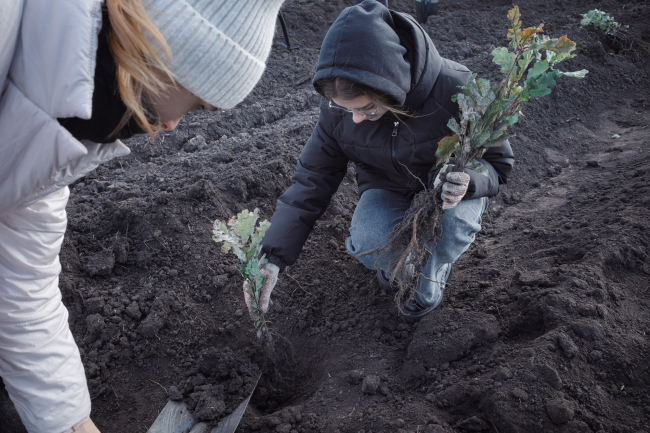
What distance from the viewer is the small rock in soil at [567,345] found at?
177 centimetres

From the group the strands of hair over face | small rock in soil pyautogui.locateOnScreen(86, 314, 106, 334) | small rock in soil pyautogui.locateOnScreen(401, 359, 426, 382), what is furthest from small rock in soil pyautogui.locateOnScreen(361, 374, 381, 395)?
small rock in soil pyautogui.locateOnScreen(86, 314, 106, 334)

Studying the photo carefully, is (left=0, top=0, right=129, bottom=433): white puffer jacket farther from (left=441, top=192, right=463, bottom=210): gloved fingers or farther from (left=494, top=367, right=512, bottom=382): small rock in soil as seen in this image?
(left=494, top=367, right=512, bottom=382): small rock in soil

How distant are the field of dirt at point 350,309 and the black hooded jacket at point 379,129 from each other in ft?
1.69

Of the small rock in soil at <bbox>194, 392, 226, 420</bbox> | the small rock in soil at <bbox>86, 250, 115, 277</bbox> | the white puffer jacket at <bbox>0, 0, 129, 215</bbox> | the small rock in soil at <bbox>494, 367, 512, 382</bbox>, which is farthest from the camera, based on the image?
the small rock in soil at <bbox>86, 250, 115, 277</bbox>

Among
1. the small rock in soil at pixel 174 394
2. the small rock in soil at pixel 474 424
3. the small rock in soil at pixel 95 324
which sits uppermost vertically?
the small rock in soil at pixel 474 424

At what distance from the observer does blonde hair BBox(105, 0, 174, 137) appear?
97 cm

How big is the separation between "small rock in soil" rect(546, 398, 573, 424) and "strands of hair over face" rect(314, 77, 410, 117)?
1.20 metres

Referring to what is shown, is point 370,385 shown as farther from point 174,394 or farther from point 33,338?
point 33,338

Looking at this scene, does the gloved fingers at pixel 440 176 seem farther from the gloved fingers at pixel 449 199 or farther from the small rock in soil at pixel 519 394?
the small rock in soil at pixel 519 394

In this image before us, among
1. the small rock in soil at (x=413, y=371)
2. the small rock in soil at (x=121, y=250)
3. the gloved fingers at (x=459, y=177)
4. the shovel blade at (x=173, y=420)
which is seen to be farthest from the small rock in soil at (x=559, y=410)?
the small rock in soil at (x=121, y=250)

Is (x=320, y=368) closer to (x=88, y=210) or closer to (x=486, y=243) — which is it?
(x=486, y=243)

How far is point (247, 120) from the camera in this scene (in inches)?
163

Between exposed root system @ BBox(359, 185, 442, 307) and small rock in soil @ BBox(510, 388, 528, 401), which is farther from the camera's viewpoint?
exposed root system @ BBox(359, 185, 442, 307)

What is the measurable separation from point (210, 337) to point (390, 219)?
105 centimetres
